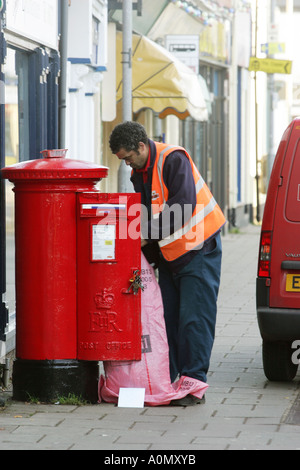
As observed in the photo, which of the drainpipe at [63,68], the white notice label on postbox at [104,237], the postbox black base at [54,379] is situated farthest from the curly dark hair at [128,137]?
the drainpipe at [63,68]

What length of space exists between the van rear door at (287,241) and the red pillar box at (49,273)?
54.3 inches

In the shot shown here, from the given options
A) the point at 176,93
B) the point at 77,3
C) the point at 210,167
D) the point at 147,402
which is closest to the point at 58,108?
the point at 77,3

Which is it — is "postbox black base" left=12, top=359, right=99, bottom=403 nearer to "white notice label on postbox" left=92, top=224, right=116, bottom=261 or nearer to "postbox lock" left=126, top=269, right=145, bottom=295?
"postbox lock" left=126, top=269, right=145, bottom=295

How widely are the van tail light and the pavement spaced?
2.58ft

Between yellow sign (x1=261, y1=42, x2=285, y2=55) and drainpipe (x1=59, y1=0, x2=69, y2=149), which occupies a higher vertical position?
yellow sign (x1=261, y1=42, x2=285, y2=55)

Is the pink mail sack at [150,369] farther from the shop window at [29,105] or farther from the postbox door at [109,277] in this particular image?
the shop window at [29,105]

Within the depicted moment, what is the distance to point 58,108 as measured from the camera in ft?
31.8

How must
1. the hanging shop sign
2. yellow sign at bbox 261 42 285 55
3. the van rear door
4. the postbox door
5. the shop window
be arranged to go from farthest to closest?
yellow sign at bbox 261 42 285 55 < the shop window < the hanging shop sign < the van rear door < the postbox door

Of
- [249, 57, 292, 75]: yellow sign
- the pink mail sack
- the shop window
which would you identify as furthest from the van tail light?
[249, 57, 292, 75]: yellow sign

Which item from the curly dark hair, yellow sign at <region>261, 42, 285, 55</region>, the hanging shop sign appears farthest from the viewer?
yellow sign at <region>261, 42, 285, 55</region>

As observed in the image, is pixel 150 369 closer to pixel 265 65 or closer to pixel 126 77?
pixel 126 77

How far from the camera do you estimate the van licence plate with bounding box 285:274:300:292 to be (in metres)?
7.58

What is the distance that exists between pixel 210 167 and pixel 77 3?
36.2 ft

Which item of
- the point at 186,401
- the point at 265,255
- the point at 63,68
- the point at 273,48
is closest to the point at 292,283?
the point at 265,255
